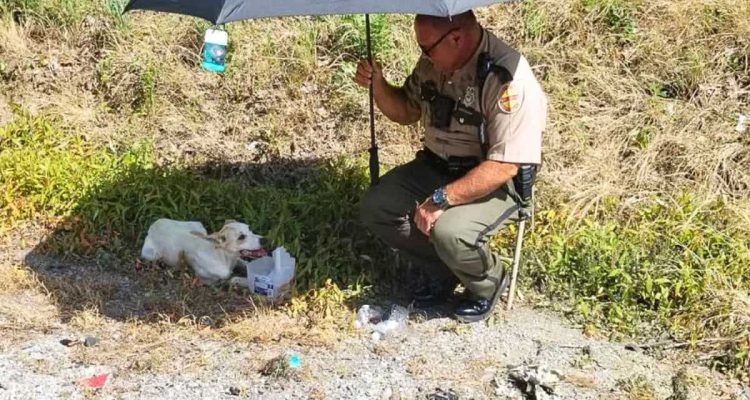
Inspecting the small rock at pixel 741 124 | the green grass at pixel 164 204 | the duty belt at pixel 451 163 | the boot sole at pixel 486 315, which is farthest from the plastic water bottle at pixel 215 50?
the small rock at pixel 741 124

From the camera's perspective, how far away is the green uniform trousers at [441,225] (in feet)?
14.3

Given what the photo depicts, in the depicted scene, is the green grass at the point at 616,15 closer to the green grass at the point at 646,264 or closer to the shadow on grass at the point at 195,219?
the green grass at the point at 646,264

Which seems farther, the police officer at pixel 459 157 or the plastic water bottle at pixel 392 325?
the plastic water bottle at pixel 392 325

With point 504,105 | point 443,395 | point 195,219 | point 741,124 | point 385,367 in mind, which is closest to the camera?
point 443,395

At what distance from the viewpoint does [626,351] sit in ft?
14.5

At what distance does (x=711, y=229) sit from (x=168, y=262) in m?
2.75

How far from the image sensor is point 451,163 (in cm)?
455

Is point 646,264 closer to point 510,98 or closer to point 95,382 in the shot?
point 510,98

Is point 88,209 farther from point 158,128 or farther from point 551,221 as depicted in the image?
point 551,221

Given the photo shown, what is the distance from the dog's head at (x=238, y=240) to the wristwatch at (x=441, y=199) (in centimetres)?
113

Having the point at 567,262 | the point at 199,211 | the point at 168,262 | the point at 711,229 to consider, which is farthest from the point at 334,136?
the point at 711,229

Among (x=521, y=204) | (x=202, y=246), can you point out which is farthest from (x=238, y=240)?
(x=521, y=204)

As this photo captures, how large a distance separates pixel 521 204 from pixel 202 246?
1633 mm

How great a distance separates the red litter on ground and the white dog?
3.18ft
